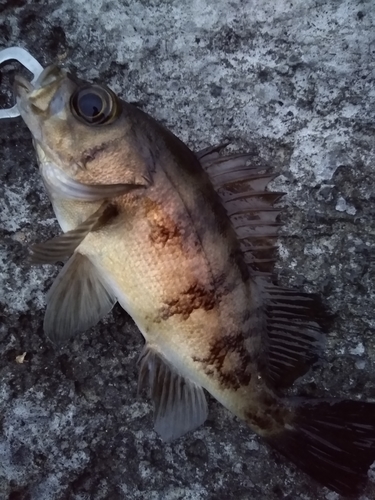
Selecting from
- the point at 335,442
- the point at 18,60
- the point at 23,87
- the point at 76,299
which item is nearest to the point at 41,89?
the point at 23,87

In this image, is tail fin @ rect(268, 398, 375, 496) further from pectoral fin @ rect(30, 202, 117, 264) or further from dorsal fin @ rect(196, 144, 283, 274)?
pectoral fin @ rect(30, 202, 117, 264)

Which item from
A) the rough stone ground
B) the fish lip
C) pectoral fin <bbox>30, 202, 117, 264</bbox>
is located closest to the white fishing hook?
the rough stone ground

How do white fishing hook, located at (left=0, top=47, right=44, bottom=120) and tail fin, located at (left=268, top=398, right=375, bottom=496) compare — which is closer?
tail fin, located at (left=268, top=398, right=375, bottom=496)

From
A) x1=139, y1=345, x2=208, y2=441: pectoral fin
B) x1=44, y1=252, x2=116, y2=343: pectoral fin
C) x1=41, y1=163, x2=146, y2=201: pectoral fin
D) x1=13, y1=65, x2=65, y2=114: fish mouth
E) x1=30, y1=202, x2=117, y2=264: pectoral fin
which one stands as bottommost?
x1=139, y1=345, x2=208, y2=441: pectoral fin

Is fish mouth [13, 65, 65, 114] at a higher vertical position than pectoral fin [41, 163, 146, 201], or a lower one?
higher

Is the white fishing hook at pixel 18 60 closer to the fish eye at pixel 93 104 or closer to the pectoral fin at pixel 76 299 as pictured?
the fish eye at pixel 93 104

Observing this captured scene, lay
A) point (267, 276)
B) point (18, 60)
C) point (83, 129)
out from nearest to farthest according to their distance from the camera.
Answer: point (83, 129) < point (267, 276) < point (18, 60)

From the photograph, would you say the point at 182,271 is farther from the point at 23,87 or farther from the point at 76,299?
the point at 23,87
